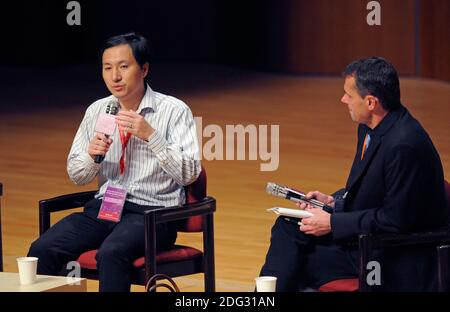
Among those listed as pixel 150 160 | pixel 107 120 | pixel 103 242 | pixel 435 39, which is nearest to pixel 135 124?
pixel 107 120

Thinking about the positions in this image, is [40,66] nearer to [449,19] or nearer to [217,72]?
[217,72]

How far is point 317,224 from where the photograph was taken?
3.85m

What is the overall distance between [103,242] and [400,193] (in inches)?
46.8

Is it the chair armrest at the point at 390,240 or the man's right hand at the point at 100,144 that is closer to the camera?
the chair armrest at the point at 390,240

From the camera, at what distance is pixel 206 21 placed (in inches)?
577

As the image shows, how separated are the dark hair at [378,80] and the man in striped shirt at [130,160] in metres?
0.75

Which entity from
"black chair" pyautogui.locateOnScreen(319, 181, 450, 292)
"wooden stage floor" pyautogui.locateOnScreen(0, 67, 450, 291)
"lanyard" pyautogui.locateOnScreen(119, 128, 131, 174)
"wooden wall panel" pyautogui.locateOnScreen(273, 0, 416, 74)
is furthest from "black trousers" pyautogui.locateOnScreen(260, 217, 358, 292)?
"wooden wall panel" pyautogui.locateOnScreen(273, 0, 416, 74)

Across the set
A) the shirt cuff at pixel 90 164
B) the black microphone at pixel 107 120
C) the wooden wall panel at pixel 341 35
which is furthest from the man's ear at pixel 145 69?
the wooden wall panel at pixel 341 35

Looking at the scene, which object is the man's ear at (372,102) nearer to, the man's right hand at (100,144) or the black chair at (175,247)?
the black chair at (175,247)

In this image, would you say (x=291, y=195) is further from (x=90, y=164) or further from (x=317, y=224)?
(x=90, y=164)

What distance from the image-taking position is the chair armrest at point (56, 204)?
435 centimetres

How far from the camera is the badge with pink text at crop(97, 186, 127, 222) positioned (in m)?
4.24
